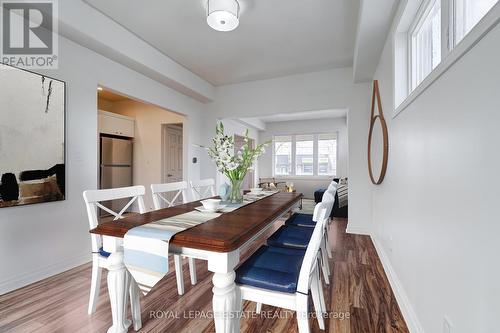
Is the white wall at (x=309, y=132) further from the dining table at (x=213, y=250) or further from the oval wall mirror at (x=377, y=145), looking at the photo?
the dining table at (x=213, y=250)

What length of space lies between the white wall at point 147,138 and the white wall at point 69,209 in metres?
2.07

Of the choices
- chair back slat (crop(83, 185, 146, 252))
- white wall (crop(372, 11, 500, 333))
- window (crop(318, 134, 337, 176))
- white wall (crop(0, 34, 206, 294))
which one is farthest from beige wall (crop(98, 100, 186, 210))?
window (crop(318, 134, 337, 176))

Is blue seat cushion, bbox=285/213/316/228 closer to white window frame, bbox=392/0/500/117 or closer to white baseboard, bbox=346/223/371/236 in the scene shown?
white window frame, bbox=392/0/500/117

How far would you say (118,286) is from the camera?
53.6 inches

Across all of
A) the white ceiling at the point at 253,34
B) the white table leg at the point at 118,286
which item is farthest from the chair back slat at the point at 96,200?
the white ceiling at the point at 253,34

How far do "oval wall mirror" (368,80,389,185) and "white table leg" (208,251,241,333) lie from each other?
208 cm

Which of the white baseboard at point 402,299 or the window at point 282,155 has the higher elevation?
the window at point 282,155

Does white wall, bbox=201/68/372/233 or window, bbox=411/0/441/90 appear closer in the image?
window, bbox=411/0/441/90

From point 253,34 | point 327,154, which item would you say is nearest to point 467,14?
point 253,34

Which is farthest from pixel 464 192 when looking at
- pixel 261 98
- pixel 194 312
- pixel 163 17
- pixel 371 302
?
pixel 261 98

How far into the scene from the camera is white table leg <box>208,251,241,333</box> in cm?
112

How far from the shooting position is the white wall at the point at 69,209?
2072 millimetres

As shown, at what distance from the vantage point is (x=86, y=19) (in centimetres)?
236

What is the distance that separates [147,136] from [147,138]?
0.04 metres
